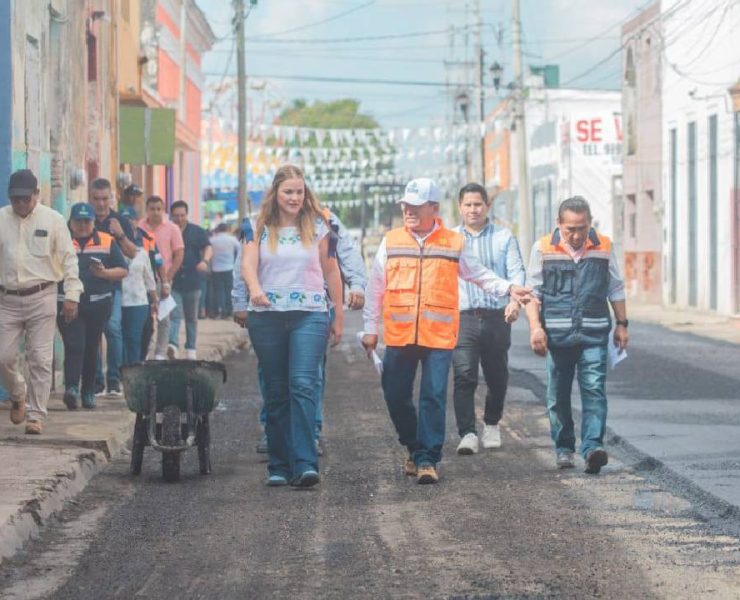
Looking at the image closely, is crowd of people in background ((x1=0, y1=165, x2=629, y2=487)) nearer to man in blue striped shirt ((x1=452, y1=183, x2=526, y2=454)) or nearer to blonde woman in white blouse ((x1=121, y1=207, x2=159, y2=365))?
man in blue striped shirt ((x1=452, y1=183, x2=526, y2=454))

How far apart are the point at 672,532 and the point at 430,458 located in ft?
7.40

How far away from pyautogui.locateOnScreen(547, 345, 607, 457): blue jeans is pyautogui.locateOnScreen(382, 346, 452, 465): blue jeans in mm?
862

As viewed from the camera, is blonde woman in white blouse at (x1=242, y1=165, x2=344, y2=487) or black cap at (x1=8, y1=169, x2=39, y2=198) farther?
black cap at (x1=8, y1=169, x2=39, y2=198)

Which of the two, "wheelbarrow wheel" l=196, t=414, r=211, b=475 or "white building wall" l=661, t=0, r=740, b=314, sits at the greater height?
"white building wall" l=661, t=0, r=740, b=314

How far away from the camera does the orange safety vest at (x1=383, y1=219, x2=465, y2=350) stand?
1038 centimetres

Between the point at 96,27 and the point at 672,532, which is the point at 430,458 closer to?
the point at 672,532

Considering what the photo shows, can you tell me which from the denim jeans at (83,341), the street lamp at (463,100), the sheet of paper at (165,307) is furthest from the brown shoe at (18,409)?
the street lamp at (463,100)

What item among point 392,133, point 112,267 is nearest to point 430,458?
point 112,267

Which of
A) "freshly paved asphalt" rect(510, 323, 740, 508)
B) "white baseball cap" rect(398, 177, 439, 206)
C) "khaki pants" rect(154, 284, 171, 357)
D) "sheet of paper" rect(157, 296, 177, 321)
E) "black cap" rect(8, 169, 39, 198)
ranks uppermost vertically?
"black cap" rect(8, 169, 39, 198)

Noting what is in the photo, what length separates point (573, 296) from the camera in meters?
10.7

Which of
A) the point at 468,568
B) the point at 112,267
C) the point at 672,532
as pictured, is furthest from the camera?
the point at 112,267

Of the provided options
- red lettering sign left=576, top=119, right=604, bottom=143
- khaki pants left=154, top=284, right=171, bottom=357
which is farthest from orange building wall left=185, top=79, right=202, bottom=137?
khaki pants left=154, top=284, right=171, bottom=357

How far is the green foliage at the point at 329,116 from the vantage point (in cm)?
12912

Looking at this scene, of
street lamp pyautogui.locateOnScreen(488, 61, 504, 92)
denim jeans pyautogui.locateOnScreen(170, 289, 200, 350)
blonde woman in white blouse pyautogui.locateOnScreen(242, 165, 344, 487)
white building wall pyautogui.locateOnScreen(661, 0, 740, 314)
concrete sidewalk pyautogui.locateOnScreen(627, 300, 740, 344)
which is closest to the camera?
blonde woman in white blouse pyautogui.locateOnScreen(242, 165, 344, 487)
